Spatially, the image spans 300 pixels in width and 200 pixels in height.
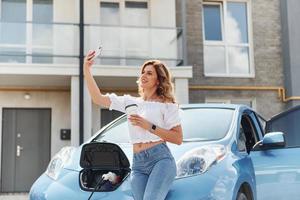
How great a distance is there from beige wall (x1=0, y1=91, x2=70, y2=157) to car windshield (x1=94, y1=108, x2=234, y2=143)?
8392 mm

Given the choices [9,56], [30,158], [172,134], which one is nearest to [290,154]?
[172,134]

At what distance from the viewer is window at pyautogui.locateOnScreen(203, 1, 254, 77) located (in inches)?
578

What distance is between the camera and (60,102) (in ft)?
44.7

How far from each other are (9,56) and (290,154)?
347 inches

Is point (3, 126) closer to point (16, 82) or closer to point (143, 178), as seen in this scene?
point (16, 82)

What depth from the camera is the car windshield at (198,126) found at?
4602 mm

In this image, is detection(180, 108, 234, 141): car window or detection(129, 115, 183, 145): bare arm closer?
detection(129, 115, 183, 145): bare arm

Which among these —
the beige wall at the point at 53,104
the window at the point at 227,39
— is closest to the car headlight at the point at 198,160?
the beige wall at the point at 53,104

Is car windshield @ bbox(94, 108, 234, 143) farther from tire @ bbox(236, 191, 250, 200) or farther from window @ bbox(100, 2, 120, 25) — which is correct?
window @ bbox(100, 2, 120, 25)

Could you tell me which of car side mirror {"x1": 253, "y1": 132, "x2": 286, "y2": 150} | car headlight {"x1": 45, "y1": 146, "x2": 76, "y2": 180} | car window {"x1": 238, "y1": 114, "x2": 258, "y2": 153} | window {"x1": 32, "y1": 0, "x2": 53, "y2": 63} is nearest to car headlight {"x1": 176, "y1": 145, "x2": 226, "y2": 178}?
car side mirror {"x1": 253, "y1": 132, "x2": 286, "y2": 150}

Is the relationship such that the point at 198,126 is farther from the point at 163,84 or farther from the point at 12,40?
the point at 12,40

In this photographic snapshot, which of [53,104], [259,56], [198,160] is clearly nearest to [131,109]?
[198,160]

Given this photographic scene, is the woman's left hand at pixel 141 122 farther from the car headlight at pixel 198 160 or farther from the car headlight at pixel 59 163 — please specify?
the car headlight at pixel 59 163

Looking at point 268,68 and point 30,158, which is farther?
point 268,68
